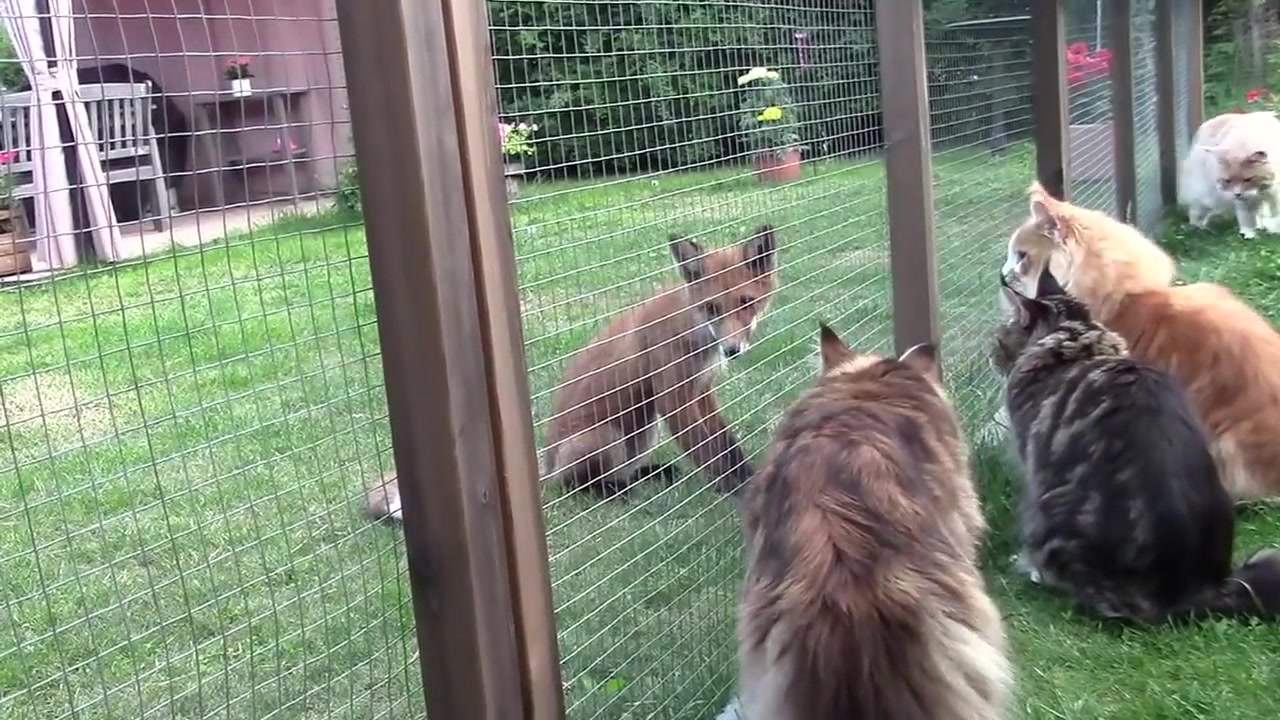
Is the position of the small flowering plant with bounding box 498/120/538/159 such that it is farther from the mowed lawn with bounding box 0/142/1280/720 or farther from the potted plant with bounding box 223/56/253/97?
the potted plant with bounding box 223/56/253/97

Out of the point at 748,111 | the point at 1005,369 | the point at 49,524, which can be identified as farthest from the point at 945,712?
the point at 49,524

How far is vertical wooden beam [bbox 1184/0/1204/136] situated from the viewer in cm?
977

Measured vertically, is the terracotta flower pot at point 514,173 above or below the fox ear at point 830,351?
above

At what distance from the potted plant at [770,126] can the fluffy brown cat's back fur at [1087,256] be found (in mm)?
1619

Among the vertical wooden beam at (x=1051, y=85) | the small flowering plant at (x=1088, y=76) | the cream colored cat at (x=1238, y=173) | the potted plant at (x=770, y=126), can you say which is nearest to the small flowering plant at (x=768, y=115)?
the potted plant at (x=770, y=126)

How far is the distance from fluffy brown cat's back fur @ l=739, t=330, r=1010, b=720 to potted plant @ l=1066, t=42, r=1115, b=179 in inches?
167

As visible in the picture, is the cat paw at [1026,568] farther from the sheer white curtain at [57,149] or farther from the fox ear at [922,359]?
the sheer white curtain at [57,149]

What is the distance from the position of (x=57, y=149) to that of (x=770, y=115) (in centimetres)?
196

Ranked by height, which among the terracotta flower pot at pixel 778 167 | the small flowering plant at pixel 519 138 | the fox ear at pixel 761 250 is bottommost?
the fox ear at pixel 761 250

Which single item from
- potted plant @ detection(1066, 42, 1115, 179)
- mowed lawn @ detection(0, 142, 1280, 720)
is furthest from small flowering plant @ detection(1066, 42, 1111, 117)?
mowed lawn @ detection(0, 142, 1280, 720)

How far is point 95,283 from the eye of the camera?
1889mm

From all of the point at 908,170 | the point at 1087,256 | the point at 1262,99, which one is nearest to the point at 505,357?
the point at 908,170

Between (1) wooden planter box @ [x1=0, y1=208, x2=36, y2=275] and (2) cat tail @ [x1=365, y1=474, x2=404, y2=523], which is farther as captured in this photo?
(2) cat tail @ [x1=365, y1=474, x2=404, y2=523]

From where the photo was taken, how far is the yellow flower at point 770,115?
3122 millimetres
